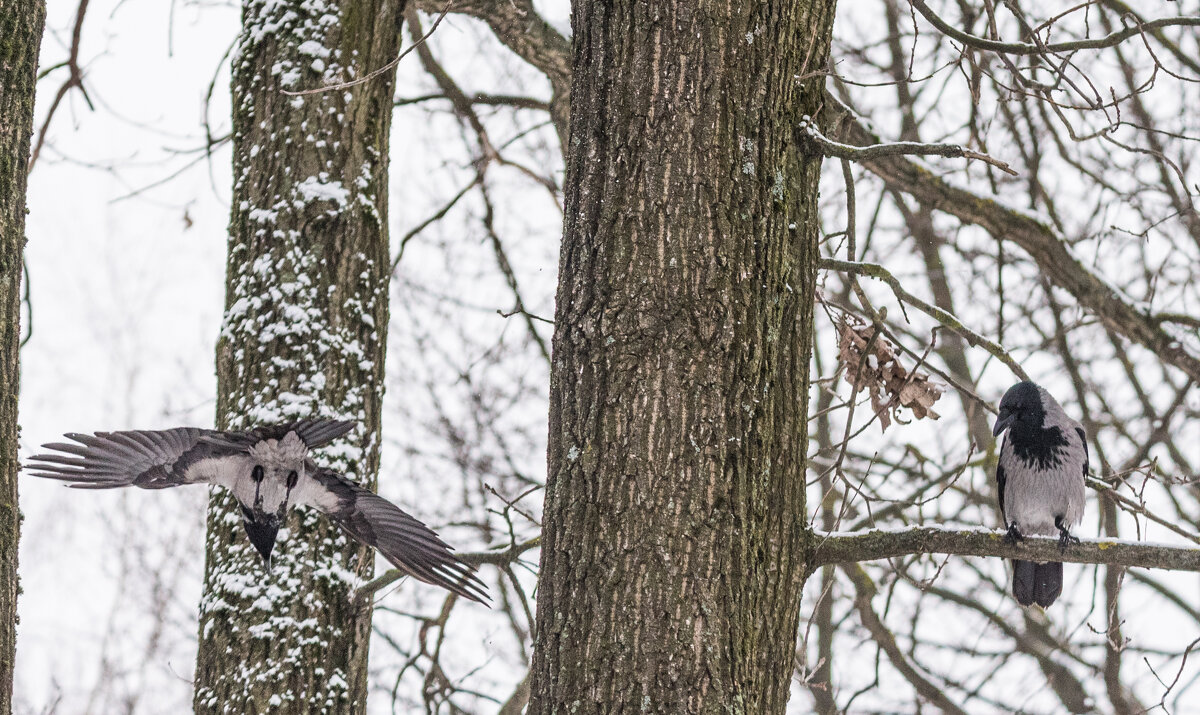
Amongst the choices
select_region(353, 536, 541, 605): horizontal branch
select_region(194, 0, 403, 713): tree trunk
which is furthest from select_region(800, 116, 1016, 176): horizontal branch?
select_region(194, 0, 403, 713): tree trunk

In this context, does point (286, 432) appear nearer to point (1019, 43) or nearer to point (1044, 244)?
point (1019, 43)

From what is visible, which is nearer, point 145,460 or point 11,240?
point 11,240

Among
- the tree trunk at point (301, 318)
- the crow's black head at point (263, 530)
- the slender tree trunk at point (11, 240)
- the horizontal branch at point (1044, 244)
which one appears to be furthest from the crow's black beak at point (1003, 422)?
the slender tree trunk at point (11, 240)

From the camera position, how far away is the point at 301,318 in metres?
3.43

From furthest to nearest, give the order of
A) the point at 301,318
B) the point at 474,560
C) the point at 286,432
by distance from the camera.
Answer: the point at 301,318 < the point at 474,560 < the point at 286,432

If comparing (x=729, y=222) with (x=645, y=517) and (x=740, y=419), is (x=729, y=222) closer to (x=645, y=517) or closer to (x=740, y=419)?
(x=740, y=419)

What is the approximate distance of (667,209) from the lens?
7.57 ft

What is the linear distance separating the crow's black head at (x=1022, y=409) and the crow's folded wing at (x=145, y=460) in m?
2.56

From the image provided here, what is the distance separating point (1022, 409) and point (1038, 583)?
2.08ft

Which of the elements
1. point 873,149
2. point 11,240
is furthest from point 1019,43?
point 11,240

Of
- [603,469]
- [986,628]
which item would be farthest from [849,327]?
[986,628]

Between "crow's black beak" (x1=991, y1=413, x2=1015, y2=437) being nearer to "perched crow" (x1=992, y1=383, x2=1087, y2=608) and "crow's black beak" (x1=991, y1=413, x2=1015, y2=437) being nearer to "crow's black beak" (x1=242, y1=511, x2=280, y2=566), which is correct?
"perched crow" (x1=992, y1=383, x2=1087, y2=608)

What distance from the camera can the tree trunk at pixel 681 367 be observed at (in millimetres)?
2131

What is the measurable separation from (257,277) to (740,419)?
6.24 feet
